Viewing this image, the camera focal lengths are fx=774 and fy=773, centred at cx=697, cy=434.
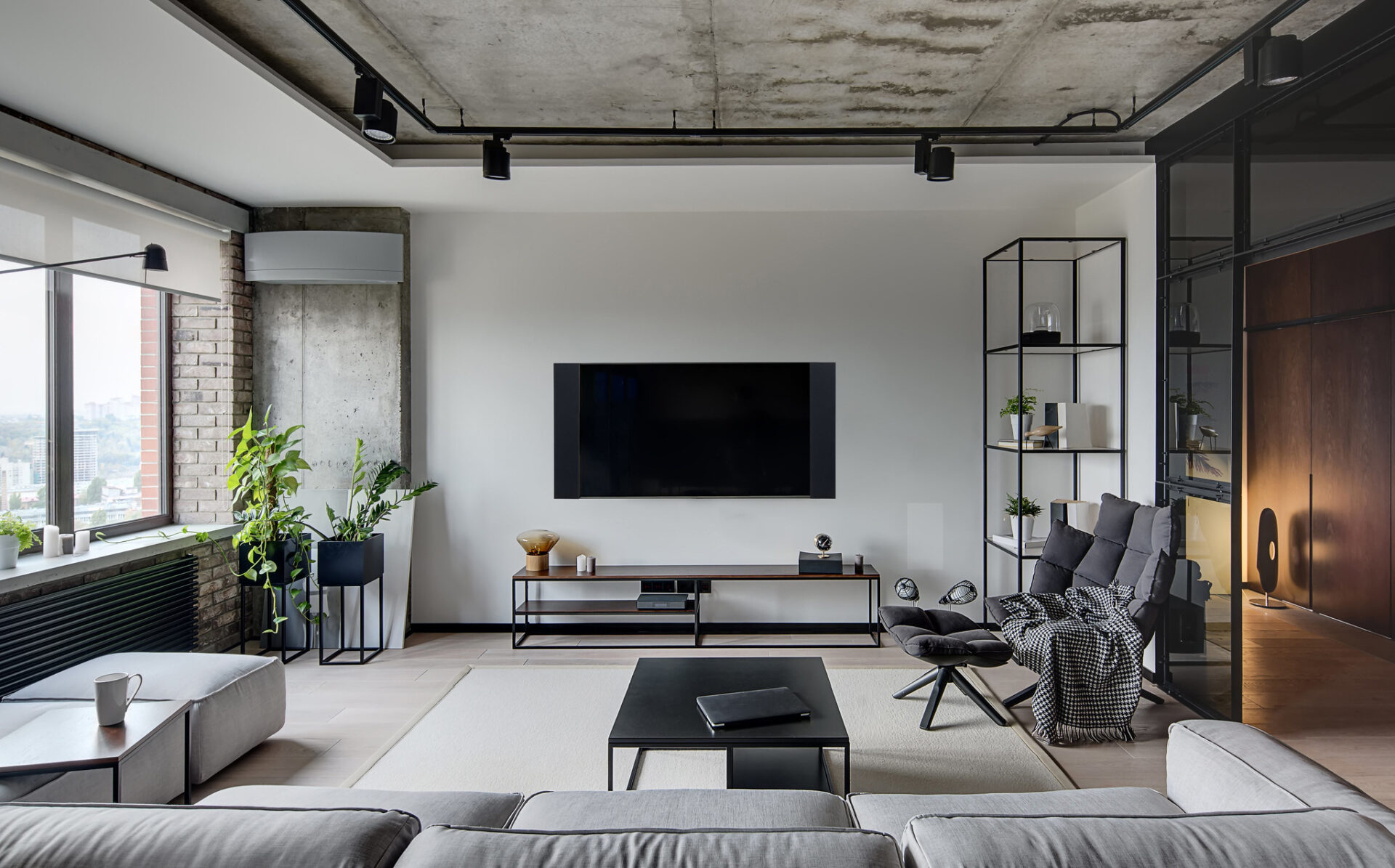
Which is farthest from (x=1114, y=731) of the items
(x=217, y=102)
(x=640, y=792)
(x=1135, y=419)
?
(x=217, y=102)

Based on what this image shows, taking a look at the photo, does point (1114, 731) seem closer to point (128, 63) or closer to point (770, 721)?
point (770, 721)

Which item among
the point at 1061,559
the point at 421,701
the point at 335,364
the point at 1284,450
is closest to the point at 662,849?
the point at 421,701

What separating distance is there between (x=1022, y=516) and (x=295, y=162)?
4.04 m

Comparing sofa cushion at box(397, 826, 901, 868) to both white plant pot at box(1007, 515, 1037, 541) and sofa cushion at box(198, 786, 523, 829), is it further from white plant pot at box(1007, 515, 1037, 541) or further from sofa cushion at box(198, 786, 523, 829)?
white plant pot at box(1007, 515, 1037, 541)

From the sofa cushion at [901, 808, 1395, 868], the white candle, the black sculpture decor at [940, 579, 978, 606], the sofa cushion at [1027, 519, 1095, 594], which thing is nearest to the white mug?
the white candle

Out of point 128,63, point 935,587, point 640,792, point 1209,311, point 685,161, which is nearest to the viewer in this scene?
point 640,792

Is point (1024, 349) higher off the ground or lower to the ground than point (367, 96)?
lower

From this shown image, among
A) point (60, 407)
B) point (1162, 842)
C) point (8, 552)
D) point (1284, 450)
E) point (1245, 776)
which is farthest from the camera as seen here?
point (1284, 450)

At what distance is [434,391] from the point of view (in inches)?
185

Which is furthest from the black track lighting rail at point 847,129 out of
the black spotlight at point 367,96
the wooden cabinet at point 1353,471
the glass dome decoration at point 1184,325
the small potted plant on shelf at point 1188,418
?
the wooden cabinet at point 1353,471

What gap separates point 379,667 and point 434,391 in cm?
162

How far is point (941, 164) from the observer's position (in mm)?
3273

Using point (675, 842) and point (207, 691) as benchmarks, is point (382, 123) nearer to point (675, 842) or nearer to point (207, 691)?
point (207, 691)

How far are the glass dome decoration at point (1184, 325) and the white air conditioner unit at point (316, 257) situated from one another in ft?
13.4
